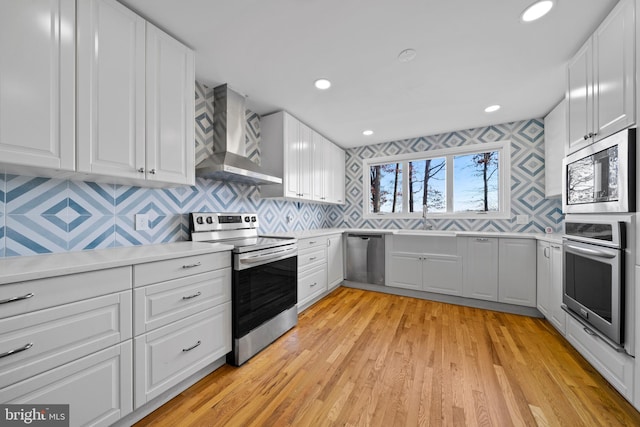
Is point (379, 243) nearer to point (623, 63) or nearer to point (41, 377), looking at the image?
point (623, 63)

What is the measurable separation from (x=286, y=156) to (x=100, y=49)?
1.81 metres

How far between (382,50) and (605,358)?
2.64 meters

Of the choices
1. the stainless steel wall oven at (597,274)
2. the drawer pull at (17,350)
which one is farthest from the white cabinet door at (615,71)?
the drawer pull at (17,350)

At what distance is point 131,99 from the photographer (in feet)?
4.89

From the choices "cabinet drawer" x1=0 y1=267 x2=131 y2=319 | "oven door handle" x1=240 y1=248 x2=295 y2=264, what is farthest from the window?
"cabinet drawer" x1=0 y1=267 x2=131 y2=319

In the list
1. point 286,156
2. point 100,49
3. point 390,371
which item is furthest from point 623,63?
point 100,49

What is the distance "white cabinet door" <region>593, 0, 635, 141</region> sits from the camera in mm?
1353

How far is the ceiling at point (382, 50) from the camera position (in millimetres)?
1486

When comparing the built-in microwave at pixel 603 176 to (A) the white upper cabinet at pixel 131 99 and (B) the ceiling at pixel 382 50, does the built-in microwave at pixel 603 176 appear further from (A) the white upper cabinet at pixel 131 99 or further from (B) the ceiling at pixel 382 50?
(A) the white upper cabinet at pixel 131 99

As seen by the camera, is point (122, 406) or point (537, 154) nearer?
point (122, 406)

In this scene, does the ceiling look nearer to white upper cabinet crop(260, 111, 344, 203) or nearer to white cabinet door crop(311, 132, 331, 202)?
white upper cabinet crop(260, 111, 344, 203)

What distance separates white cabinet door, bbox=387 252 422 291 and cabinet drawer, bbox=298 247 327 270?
1.05 meters

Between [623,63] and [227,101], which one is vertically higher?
[227,101]

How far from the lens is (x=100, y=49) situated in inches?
53.2
